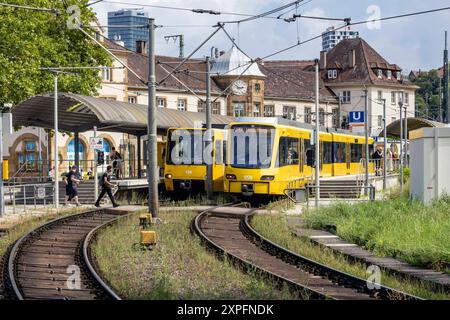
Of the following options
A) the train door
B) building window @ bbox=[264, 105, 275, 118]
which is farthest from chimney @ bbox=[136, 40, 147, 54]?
the train door

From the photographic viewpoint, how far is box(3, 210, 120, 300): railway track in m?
13.6

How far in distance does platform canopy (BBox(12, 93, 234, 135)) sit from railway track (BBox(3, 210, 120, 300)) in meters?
9.48

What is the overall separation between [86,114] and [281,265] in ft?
66.8

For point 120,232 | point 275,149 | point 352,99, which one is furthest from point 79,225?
point 352,99

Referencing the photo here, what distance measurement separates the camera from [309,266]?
1678cm

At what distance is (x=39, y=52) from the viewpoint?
45.1 meters

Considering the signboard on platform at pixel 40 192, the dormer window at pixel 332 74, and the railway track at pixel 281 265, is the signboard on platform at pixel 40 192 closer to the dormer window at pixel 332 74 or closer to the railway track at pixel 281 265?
the railway track at pixel 281 265

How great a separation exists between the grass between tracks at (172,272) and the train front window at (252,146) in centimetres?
906

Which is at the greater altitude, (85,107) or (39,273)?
(85,107)

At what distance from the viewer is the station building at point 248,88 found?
236 ft

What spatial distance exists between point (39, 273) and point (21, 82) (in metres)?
27.1

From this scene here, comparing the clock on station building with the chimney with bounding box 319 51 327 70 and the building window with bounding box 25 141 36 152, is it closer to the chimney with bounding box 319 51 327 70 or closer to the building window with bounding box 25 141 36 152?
the chimney with bounding box 319 51 327 70

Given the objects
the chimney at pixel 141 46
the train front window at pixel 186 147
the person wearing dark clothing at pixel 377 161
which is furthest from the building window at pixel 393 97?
the train front window at pixel 186 147

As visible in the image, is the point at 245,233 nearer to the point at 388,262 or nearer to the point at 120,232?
the point at 120,232
